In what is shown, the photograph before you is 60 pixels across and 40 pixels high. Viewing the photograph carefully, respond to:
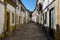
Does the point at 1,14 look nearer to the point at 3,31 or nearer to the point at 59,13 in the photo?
the point at 3,31

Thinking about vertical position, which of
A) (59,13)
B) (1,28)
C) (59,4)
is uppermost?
(59,4)

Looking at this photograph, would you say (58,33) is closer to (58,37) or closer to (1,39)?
(58,37)

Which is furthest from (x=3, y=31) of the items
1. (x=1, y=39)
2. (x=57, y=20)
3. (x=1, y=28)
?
(x=57, y=20)

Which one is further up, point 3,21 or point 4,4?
point 4,4

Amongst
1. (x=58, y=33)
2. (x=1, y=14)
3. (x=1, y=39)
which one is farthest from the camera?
(x=1, y=14)

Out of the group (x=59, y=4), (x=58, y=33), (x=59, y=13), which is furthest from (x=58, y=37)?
(x=59, y=4)

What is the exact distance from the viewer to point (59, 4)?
9.58 meters

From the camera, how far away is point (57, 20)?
31.9ft

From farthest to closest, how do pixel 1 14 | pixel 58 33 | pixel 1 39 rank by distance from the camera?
1. pixel 1 14
2. pixel 1 39
3. pixel 58 33

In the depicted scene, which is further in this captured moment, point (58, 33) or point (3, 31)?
point (3, 31)

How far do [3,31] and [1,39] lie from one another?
1375mm

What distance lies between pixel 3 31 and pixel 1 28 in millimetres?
523

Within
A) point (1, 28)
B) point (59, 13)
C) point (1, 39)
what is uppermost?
point (59, 13)

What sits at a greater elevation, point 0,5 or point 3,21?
point 0,5
